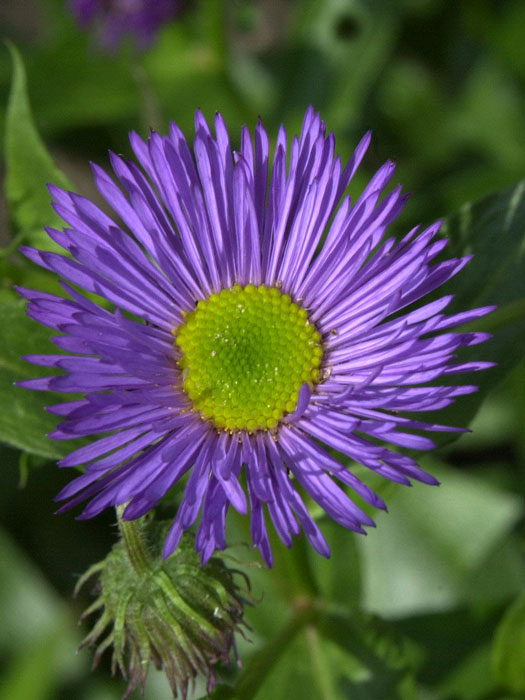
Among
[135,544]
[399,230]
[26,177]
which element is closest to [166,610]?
[135,544]

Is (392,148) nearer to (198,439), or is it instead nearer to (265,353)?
(265,353)

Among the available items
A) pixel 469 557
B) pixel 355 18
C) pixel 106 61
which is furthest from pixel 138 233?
pixel 106 61

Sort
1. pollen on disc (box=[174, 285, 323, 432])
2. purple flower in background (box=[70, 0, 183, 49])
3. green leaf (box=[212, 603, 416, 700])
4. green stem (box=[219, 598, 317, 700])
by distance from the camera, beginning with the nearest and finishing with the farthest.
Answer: pollen on disc (box=[174, 285, 323, 432]), green stem (box=[219, 598, 317, 700]), green leaf (box=[212, 603, 416, 700]), purple flower in background (box=[70, 0, 183, 49])

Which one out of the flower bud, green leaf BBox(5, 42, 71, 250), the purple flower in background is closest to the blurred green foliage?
green leaf BBox(5, 42, 71, 250)

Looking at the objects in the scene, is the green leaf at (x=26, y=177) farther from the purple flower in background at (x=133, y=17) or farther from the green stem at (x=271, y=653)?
the purple flower in background at (x=133, y=17)

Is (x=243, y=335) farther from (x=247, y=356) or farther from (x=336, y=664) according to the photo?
(x=336, y=664)

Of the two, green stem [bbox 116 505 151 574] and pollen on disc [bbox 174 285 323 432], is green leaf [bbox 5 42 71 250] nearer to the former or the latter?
pollen on disc [bbox 174 285 323 432]

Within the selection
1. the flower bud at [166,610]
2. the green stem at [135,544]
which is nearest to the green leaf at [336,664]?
the flower bud at [166,610]
